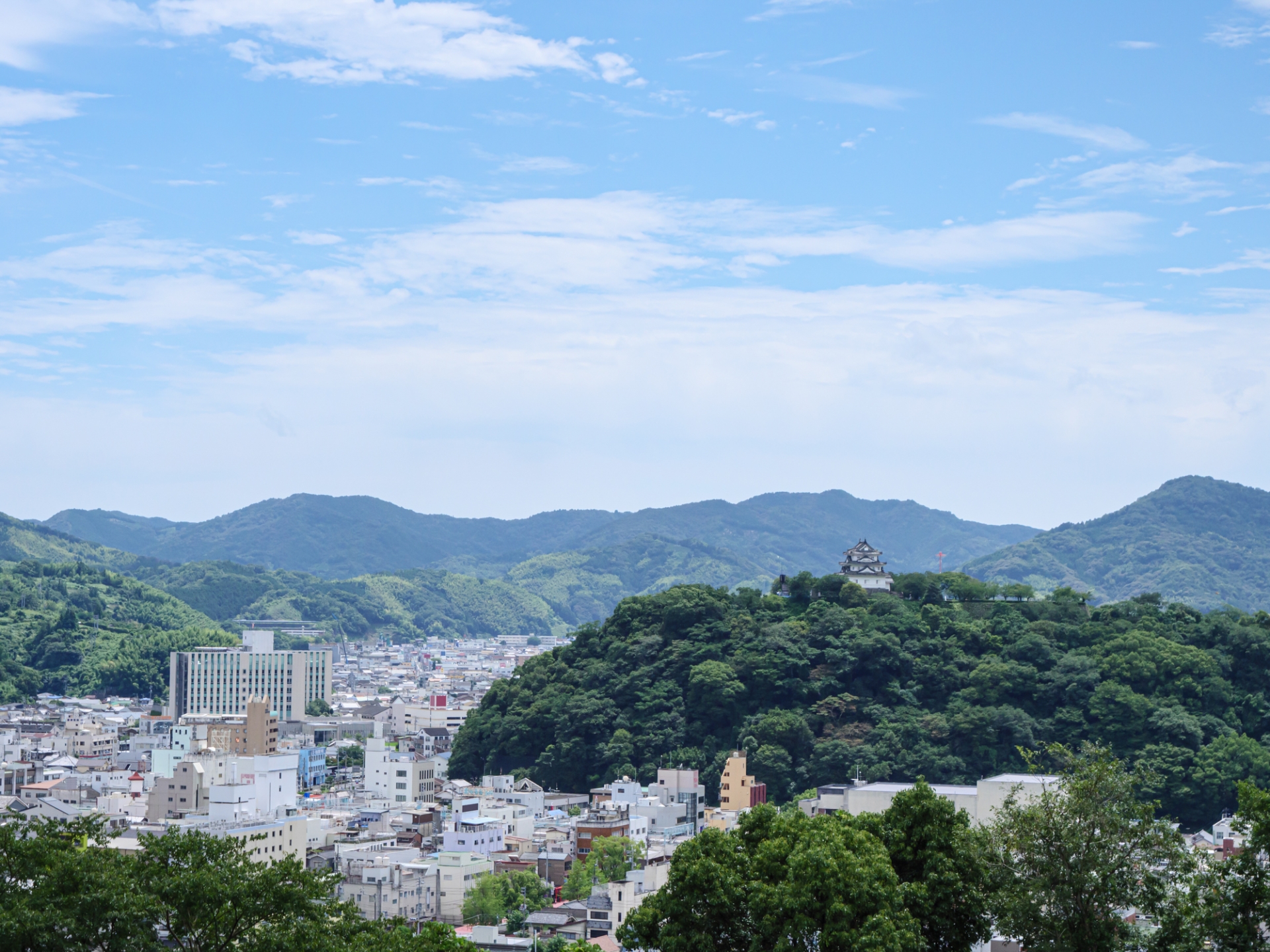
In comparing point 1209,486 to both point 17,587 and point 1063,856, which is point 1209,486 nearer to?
point 17,587

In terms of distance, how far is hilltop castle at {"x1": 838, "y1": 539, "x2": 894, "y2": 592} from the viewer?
5788 cm

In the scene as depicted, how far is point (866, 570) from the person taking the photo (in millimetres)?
58969

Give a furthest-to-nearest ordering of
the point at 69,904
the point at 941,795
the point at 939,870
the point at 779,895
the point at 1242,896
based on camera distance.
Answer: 1. the point at 941,795
2. the point at 939,870
3. the point at 779,895
4. the point at 69,904
5. the point at 1242,896

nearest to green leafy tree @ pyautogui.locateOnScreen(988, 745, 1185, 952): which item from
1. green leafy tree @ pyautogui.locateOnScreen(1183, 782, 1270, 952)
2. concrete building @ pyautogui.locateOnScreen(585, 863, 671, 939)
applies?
green leafy tree @ pyautogui.locateOnScreen(1183, 782, 1270, 952)

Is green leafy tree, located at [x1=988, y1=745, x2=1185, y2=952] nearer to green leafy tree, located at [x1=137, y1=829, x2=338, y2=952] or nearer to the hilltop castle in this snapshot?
green leafy tree, located at [x1=137, y1=829, x2=338, y2=952]

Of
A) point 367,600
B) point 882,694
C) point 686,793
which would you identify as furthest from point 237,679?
point 367,600

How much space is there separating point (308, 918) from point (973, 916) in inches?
284

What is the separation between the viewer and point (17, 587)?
9512cm

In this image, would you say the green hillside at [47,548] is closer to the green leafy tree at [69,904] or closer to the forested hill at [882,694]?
the forested hill at [882,694]

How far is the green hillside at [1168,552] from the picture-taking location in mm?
152500

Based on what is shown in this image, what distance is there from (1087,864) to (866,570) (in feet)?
141

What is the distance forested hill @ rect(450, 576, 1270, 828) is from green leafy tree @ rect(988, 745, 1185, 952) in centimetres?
2708

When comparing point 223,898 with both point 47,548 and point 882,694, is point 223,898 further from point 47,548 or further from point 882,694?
point 47,548

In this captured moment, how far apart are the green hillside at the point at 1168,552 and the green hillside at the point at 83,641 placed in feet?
292
